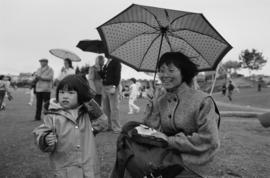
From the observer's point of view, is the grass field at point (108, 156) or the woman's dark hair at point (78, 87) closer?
the woman's dark hair at point (78, 87)

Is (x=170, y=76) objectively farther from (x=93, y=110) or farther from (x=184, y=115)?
(x=93, y=110)

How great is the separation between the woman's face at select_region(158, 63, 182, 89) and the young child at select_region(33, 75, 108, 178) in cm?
72

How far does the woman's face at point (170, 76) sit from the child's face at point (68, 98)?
0.83 metres

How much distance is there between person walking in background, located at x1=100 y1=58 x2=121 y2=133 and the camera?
7.00m

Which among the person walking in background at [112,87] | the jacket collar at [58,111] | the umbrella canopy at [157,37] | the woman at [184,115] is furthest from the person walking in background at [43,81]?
the woman at [184,115]

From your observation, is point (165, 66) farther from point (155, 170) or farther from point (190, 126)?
point (155, 170)

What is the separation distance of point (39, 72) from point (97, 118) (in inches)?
254

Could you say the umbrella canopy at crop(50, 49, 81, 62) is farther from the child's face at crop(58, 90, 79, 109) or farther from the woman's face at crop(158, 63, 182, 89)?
the woman's face at crop(158, 63, 182, 89)

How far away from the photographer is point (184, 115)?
2479 mm

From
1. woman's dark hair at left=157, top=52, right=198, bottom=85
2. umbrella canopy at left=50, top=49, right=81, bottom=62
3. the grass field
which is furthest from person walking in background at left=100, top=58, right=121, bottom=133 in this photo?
woman's dark hair at left=157, top=52, right=198, bottom=85

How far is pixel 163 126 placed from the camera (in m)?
2.62

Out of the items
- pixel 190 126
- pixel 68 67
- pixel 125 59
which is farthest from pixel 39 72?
pixel 190 126

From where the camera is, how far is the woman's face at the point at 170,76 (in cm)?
270

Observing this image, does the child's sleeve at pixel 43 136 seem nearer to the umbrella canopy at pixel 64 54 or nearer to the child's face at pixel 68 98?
the child's face at pixel 68 98
